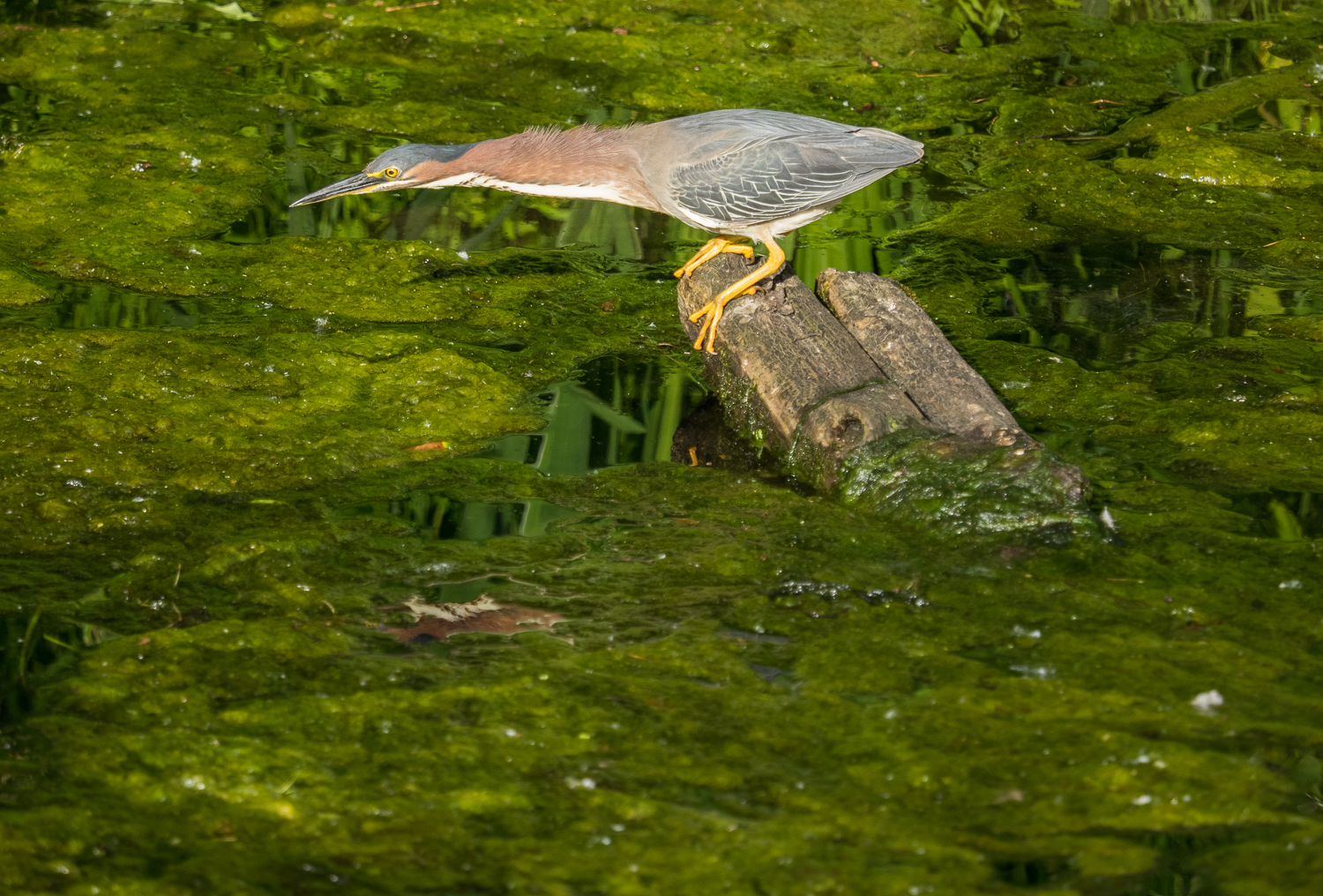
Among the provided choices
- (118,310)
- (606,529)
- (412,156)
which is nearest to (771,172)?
(412,156)

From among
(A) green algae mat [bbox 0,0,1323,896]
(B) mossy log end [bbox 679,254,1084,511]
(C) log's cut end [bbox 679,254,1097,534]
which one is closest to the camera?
(A) green algae mat [bbox 0,0,1323,896]

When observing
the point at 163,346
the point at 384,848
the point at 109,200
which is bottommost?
the point at 384,848

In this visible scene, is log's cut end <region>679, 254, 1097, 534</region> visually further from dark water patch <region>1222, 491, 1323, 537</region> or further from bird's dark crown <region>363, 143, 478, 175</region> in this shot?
bird's dark crown <region>363, 143, 478, 175</region>

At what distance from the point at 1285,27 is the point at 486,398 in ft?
21.3

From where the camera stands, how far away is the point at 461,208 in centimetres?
575

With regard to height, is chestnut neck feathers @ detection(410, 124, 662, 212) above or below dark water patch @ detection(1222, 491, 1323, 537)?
above

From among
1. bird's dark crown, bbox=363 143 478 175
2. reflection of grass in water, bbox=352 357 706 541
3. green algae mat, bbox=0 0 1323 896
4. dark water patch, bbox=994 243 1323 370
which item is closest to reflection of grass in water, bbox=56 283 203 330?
green algae mat, bbox=0 0 1323 896

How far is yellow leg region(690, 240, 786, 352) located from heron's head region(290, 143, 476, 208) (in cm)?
107

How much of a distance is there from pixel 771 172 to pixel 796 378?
818mm

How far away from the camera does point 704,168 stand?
3990 millimetres

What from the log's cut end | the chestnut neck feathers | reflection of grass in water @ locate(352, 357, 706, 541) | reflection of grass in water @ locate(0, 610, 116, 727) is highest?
the chestnut neck feathers

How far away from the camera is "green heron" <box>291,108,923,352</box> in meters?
3.98

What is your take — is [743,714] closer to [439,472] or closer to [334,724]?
[334,724]

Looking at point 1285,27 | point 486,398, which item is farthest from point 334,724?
point 1285,27
